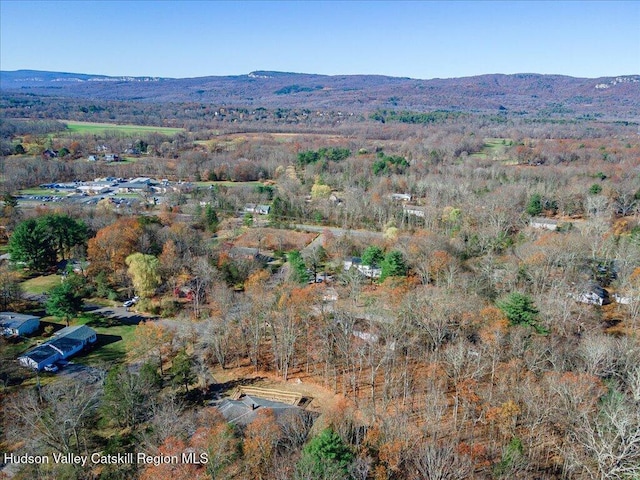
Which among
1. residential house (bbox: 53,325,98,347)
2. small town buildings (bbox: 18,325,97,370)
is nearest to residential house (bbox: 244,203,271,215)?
residential house (bbox: 53,325,98,347)

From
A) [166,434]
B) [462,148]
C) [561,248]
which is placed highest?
[462,148]

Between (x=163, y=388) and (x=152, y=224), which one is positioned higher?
(x=152, y=224)

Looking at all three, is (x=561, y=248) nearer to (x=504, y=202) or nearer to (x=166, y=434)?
(x=504, y=202)

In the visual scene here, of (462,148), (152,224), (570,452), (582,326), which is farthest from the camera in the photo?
(462,148)

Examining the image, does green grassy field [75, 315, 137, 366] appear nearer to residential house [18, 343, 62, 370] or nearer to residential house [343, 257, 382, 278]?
residential house [18, 343, 62, 370]

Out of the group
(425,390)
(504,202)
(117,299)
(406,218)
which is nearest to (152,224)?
(117,299)

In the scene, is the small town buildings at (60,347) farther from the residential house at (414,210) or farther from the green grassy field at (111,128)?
the green grassy field at (111,128)

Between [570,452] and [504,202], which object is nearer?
[570,452]
